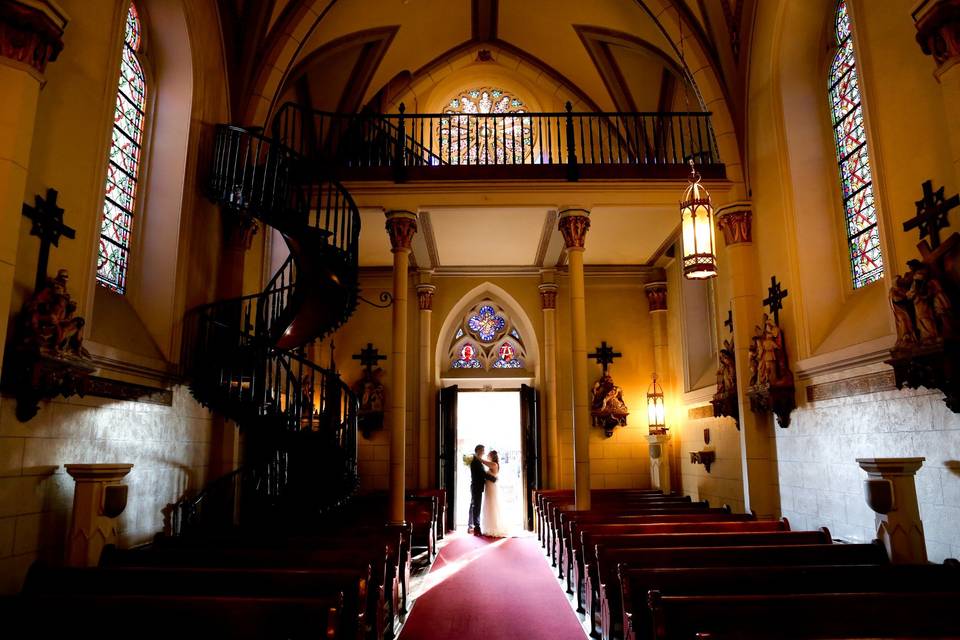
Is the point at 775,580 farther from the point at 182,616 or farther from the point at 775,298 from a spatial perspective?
the point at 775,298

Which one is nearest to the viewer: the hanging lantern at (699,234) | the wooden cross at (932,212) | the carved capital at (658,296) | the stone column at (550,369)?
the wooden cross at (932,212)

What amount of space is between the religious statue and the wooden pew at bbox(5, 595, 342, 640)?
10.4 meters

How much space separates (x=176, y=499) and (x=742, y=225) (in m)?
8.27

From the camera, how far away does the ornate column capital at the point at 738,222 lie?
29.5ft

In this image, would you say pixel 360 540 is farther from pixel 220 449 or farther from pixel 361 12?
pixel 361 12

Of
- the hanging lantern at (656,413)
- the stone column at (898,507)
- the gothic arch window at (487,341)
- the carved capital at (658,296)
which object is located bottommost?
the stone column at (898,507)

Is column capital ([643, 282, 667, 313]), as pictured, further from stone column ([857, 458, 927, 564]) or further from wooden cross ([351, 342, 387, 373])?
stone column ([857, 458, 927, 564])

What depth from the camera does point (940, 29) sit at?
167 inches

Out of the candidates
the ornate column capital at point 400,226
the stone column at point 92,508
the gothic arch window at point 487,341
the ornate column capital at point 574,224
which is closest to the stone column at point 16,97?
the stone column at point 92,508

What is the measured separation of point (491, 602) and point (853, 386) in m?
4.40

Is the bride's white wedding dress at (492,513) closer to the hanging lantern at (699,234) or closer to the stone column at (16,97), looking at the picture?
the hanging lantern at (699,234)

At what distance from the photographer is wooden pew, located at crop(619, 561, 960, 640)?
4059mm

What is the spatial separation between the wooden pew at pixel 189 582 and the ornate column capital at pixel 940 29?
17.3ft

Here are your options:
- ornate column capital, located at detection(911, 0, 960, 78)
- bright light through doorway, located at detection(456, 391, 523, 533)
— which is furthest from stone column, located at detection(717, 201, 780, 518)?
bright light through doorway, located at detection(456, 391, 523, 533)
